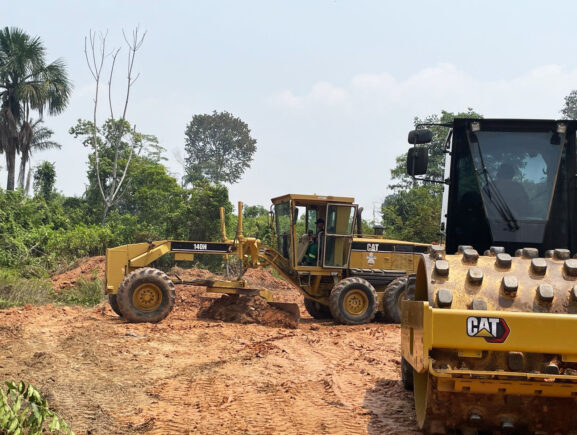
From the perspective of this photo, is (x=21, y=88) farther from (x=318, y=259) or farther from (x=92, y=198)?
(x=318, y=259)

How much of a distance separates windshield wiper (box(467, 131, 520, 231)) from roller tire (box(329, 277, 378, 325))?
8657mm

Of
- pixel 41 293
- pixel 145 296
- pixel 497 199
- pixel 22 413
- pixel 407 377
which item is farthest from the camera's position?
pixel 41 293

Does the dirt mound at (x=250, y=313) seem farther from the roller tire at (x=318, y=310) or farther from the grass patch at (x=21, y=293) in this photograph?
the grass patch at (x=21, y=293)

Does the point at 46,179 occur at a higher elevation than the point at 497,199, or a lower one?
higher

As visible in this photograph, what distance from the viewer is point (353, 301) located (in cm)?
1506

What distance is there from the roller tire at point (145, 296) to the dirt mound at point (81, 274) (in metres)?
7.06

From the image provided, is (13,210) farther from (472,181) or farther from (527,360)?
(527,360)

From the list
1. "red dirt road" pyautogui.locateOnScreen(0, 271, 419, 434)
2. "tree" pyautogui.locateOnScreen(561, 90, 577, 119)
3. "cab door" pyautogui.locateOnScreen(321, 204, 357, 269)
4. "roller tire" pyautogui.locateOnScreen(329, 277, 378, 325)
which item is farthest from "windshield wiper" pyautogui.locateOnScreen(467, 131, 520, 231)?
"tree" pyautogui.locateOnScreen(561, 90, 577, 119)

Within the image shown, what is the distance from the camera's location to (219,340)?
37.5 ft

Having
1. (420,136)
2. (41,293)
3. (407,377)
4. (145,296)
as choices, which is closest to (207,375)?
(407,377)

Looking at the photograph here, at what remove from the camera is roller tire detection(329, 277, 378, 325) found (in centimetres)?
1483

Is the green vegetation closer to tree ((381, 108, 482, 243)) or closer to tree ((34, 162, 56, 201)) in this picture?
tree ((381, 108, 482, 243))

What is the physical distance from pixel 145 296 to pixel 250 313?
215 centimetres

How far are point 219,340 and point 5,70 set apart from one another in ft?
82.1
